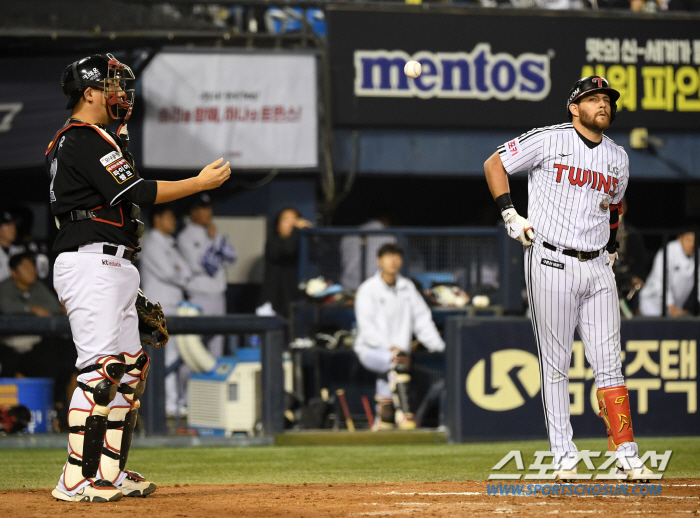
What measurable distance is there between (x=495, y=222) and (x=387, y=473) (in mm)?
6910

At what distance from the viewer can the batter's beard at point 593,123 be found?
238 inches

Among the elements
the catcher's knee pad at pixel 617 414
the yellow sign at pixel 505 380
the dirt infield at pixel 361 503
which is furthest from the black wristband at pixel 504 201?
the yellow sign at pixel 505 380

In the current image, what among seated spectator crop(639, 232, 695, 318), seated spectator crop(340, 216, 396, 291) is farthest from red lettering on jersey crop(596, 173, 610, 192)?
seated spectator crop(340, 216, 396, 291)

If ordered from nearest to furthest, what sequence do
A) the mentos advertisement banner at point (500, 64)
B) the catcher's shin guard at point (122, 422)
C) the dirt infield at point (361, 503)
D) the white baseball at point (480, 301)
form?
1. the dirt infield at point (361, 503)
2. the catcher's shin guard at point (122, 422)
3. the white baseball at point (480, 301)
4. the mentos advertisement banner at point (500, 64)

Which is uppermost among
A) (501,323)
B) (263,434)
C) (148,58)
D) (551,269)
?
(148,58)

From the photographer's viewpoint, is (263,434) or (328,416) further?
(328,416)

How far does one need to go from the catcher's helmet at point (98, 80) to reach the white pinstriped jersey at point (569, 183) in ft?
7.12

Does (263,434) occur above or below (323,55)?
below

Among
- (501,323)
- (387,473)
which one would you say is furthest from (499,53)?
(387,473)

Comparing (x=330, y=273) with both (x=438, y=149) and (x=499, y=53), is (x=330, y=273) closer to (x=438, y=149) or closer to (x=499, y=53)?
(x=438, y=149)

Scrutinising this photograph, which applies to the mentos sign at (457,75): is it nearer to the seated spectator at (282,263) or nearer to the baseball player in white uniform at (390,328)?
the seated spectator at (282,263)

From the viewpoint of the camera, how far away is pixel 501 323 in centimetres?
959

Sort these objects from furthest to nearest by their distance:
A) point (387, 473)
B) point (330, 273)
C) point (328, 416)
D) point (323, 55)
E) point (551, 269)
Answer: point (323, 55) → point (330, 273) → point (328, 416) → point (387, 473) → point (551, 269)

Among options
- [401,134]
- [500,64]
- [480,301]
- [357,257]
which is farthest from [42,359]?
[500,64]
